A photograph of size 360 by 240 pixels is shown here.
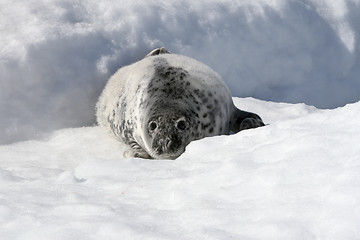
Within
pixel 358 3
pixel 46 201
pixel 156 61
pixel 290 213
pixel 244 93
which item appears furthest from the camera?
pixel 358 3

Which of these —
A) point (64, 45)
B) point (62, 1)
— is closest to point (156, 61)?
point (64, 45)

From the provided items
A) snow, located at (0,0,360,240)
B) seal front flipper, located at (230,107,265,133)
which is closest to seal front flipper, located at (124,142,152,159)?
snow, located at (0,0,360,240)

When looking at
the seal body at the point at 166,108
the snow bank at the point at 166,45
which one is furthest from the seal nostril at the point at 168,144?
the snow bank at the point at 166,45

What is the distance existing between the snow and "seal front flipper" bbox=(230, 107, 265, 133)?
1.32ft

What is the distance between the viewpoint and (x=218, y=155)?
244 centimetres

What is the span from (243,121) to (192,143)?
1.44 metres

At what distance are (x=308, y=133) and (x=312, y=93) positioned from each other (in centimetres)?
399

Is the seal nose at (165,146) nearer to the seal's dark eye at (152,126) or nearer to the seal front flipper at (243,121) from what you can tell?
the seal's dark eye at (152,126)

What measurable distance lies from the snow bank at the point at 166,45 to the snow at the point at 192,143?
11 mm

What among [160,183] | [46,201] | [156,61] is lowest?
[46,201]

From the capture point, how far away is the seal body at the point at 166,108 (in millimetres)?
3481

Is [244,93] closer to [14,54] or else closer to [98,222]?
[14,54]

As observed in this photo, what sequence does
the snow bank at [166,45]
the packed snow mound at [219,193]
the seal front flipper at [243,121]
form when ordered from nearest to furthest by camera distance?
the packed snow mound at [219,193]
the seal front flipper at [243,121]
the snow bank at [166,45]

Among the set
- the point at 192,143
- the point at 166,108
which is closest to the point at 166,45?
the point at 166,108
